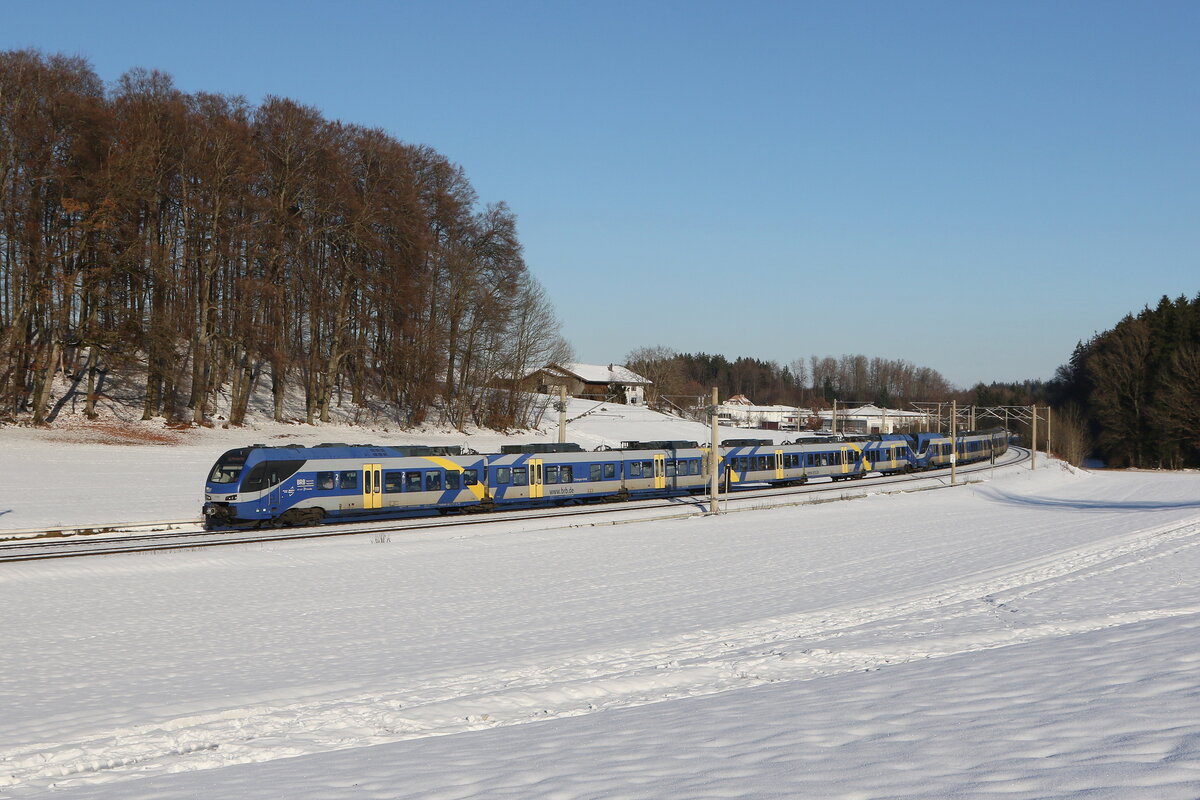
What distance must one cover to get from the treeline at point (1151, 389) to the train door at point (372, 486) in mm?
82329

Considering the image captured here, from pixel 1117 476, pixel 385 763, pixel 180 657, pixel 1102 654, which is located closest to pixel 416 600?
pixel 180 657

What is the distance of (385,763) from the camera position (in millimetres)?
7875

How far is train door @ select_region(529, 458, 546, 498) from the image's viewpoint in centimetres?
3953

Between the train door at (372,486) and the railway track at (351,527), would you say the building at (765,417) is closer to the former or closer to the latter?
the railway track at (351,527)

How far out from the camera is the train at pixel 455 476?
31359 millimetres

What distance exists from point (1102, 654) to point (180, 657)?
498 inches

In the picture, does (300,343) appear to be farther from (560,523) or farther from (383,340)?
(560,523)

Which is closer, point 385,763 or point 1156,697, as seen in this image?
point 1156,697

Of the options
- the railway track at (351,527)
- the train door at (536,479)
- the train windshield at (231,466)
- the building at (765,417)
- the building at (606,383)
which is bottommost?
the railway track at (351,527)

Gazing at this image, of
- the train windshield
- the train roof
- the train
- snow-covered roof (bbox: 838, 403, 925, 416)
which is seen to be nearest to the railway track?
the train

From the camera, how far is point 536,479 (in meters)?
39.8

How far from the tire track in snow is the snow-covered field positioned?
0.20 ft

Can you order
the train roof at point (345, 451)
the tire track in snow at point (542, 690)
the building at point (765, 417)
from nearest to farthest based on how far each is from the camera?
the tire track in snow at point (542, 690), the train roof at point (345, 451), the building at point (765, 417)

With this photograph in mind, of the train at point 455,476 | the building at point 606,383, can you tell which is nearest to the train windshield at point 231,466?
the train at point 455,476
